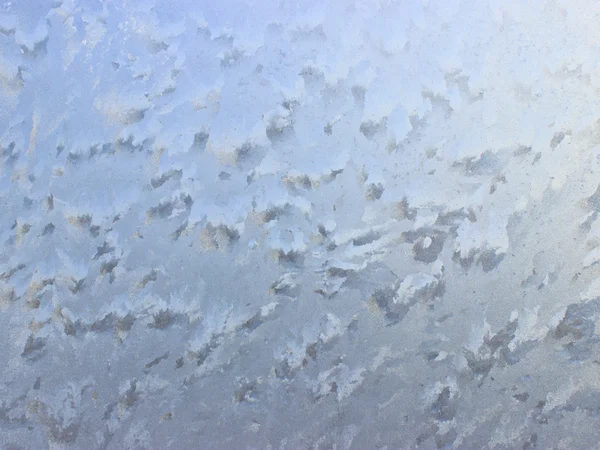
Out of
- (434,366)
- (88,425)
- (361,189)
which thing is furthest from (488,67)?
(88,425)

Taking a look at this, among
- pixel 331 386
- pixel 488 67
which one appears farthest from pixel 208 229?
pixel 488 67

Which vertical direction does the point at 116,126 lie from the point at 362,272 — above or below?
above

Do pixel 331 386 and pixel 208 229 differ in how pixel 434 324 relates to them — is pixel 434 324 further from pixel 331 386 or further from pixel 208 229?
pixel 208 229

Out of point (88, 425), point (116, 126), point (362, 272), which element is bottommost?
point (88, 425)

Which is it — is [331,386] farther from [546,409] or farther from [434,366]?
[546,409]

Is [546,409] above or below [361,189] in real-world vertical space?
below
